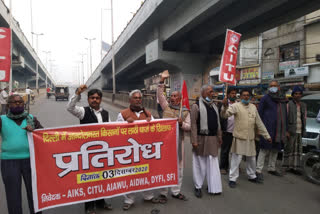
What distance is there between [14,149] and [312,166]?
5060mm

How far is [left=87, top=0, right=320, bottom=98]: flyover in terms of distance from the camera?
8.38 m

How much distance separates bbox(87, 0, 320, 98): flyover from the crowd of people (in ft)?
16.5

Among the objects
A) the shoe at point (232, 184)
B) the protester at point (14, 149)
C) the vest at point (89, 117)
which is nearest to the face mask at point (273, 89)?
the shoe at point (232, 184)

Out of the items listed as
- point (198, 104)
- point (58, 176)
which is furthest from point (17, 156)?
point (198, 104)

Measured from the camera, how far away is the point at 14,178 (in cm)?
255

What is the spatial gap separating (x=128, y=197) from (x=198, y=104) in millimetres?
1818

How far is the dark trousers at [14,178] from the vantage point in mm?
2520

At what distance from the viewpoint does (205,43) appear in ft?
45.1

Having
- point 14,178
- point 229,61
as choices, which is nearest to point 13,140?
point 14,178

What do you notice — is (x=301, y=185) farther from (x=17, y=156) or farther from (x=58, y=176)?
(x=17, y=156)

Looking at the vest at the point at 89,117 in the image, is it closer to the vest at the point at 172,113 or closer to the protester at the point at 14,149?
the protester at the point at 14,149

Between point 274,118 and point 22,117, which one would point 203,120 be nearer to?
point 274,118

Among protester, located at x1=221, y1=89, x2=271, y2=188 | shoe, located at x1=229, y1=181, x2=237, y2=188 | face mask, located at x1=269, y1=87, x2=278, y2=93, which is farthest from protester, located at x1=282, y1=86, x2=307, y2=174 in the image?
shoe, located at x1=229, y1=181, x2=237, y2=188

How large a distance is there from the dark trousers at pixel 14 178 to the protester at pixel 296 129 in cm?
484
